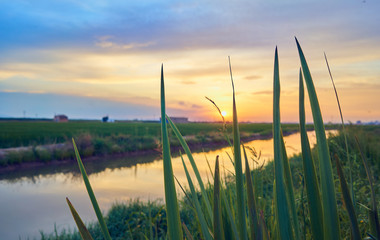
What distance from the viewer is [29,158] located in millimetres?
8797

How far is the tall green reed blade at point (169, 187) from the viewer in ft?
1.38

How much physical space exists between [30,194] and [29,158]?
3057 millimetres

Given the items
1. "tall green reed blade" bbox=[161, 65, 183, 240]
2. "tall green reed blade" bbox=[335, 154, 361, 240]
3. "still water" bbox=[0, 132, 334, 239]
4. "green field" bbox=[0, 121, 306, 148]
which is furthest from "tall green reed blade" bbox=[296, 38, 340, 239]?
"still water" bbox=[0, 132, 334, 239]

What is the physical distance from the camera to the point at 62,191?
647 cm

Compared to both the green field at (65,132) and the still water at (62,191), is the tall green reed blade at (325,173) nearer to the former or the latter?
A: the green field at (65,132)

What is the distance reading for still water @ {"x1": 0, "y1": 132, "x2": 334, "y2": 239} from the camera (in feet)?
15.2

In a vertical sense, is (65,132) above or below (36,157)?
above

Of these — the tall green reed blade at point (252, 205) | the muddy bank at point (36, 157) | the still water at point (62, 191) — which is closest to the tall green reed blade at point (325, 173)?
the tall green reed blade at point (252, 205)

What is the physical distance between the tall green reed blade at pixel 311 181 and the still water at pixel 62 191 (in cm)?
305

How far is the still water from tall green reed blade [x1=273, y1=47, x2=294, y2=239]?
120 inches

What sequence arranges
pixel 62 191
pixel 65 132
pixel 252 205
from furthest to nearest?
1. pixel 65 132
2. pixel 62 191
3. pixel 252 205

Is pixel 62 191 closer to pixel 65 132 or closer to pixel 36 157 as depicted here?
pixel 36 157

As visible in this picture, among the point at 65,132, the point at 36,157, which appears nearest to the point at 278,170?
the point at 36,157

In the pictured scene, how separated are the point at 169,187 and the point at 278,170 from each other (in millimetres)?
181
